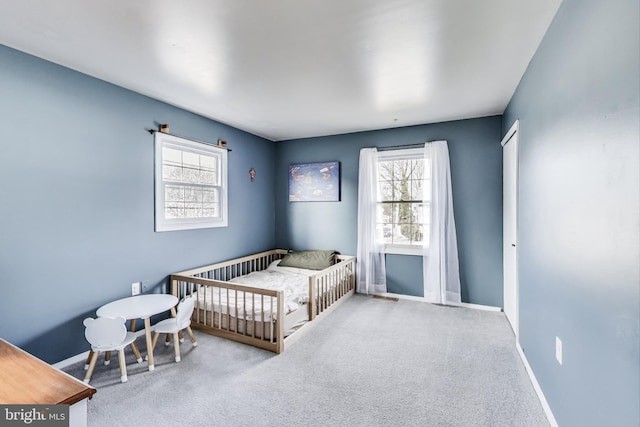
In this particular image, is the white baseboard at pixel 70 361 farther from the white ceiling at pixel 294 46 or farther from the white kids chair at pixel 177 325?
the white ceiling at pixel 294 46

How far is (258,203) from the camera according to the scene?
186 inches

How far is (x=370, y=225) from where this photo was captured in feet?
14.3

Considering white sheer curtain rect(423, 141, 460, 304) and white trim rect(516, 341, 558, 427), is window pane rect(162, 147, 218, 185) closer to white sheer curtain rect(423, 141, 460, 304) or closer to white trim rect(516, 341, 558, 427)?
white sheer curtain rect(423, 141, 460, 304)

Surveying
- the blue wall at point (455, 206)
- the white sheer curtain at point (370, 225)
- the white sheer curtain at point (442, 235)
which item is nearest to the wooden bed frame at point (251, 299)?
the white sheer curtain at point (370, 225)

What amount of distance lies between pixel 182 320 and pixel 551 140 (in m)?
3.04

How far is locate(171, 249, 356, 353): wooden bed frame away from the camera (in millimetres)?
2782

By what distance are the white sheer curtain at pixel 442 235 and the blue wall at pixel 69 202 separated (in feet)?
10.3

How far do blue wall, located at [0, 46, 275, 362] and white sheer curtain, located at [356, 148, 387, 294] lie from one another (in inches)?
95.5

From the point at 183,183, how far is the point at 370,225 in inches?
99.2

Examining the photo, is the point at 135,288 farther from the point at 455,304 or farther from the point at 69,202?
the point at 455,304

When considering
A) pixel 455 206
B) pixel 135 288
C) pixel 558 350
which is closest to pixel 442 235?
pixel 455 206

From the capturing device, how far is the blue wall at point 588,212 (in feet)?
3.42

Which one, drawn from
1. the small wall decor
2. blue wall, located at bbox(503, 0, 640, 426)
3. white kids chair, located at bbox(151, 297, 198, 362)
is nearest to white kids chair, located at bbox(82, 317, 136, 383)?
white kids chair, located at bbox(151, 297, 198, 362)

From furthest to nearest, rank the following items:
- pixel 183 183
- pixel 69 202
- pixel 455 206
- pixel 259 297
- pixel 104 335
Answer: pixel 455 206 → pixel 183 183 → pixel 259 297 → pixel 69 202 → pixel 104 335
